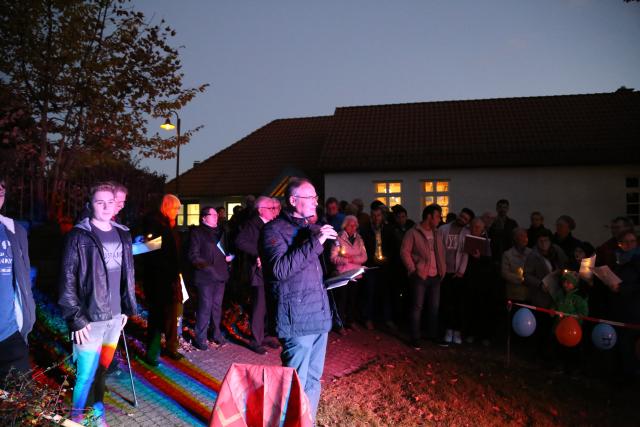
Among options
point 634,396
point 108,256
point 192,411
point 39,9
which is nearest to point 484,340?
point 634,396

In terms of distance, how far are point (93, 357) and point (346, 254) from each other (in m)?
4.26

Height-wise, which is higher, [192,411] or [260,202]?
[260,202]

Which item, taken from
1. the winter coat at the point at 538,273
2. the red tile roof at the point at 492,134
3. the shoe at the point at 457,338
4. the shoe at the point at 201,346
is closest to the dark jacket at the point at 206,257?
the shoe at the point at 201,346

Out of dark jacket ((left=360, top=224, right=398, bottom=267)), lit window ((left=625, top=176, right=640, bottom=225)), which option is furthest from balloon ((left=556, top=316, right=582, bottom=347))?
lit window ((left=625, top=176, right=640, bottom=225))

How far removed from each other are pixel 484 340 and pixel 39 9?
1138 cm

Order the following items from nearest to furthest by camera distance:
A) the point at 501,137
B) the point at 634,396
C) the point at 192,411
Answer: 1. the point at 192,411
2. the point at 634,396
3. the point at 501,137

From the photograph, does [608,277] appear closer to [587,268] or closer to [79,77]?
[587,268]

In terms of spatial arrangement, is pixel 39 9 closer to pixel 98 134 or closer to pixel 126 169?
pixel 98 134

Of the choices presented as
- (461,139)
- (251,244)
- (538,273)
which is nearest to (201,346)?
(251,244)

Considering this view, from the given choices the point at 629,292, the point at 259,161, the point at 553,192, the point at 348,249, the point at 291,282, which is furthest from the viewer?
the point at 259,161

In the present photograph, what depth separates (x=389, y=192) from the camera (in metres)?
19.5

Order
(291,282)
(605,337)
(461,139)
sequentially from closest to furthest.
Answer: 1. (291,282)
2. (605,337)
3. (461,139)

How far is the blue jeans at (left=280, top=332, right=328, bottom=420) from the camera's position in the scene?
3.59m

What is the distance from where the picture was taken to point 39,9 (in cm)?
1074
